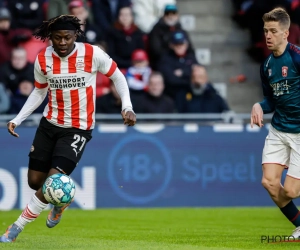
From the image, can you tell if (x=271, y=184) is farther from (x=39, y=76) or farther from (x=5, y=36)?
(x=5, y=36)

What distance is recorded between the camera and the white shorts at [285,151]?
29.7 ft

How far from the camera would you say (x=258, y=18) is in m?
17.6

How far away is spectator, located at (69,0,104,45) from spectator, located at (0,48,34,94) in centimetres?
116

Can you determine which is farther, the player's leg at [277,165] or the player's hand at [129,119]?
the player's leg at [277,165]

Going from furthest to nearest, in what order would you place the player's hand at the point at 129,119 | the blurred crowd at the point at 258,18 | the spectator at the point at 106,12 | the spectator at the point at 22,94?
the blurred crowd at the point at 258,18 < the spectator at the point at 106,12 < the spectator at the point at 22,94 < the player's hand at the point at 129,119

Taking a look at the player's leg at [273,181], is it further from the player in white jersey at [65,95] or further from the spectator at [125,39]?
the spectator at [125,39]

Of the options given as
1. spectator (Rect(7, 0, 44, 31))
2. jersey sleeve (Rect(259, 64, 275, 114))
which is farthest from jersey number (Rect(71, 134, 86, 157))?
spectator (Rect(7, 0, 44, 31))

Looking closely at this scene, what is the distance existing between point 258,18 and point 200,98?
3.04 meters

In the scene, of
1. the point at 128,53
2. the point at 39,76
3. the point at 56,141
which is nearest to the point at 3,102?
the point at 128,53

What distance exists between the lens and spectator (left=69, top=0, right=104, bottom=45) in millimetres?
15672

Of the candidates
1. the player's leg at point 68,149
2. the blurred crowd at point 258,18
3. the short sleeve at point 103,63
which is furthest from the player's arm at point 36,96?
the blurred crowd at point 258,18

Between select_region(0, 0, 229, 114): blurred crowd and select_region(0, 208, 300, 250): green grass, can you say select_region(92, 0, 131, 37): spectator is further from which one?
select_region(0, 208, 300, 250): green grass

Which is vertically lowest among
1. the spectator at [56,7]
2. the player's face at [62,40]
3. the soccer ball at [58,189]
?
the soccer ball at [58,189]

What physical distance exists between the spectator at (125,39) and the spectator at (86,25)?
0.28m
